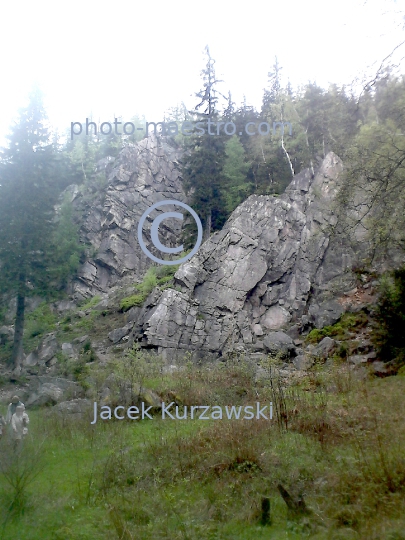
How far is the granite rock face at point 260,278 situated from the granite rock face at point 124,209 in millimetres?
1293

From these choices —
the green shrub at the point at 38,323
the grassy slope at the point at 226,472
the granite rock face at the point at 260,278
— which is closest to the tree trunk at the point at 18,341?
the green shrub at the point at 38,323

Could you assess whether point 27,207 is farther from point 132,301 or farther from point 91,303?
point 132,301

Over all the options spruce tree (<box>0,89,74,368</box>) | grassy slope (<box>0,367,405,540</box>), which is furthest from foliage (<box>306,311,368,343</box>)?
spruce tree (<box>0,89,74,368</box>)

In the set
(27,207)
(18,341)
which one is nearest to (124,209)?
(27,207)

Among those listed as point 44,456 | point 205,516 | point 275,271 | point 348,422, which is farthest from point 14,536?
point 275,271

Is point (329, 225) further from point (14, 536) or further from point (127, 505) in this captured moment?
point (14, 536)

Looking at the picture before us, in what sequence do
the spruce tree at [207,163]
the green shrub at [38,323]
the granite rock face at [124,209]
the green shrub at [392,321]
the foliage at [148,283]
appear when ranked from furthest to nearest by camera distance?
the green shrub at [392,321], the green shrub at [38,323], the foliage at [148,283], the granite rock face at [124,209], the spruce tree at [207,163]

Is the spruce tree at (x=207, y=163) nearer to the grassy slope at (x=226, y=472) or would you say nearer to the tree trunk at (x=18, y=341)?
the grassy slope at (x=226, y=472)

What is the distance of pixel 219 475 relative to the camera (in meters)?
5.77

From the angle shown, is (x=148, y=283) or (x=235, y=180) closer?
(x=235, y=180)

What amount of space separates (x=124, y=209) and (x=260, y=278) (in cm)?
521

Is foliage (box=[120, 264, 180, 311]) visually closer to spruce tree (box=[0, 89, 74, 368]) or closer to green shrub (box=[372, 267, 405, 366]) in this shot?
spruce tree (box=[0, 89, 74, 368])

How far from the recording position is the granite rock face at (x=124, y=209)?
9.28 meters

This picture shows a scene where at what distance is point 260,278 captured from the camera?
13.8 metres
